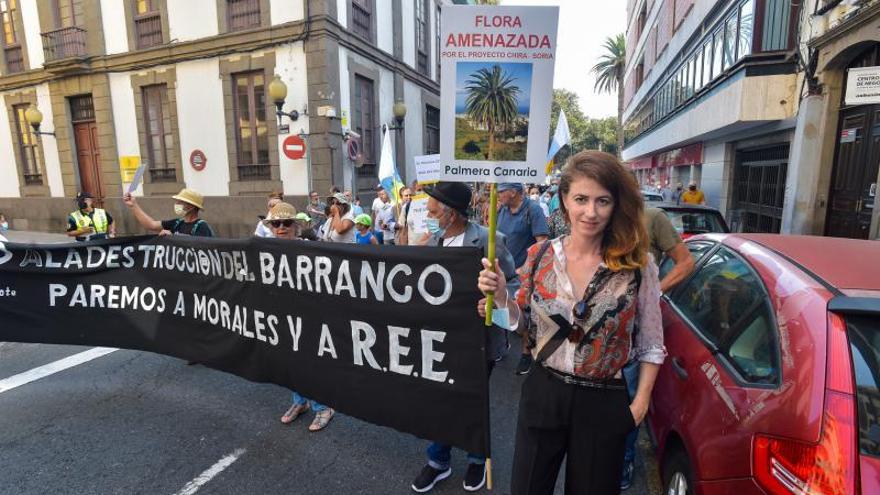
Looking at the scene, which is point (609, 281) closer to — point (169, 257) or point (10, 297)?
point (169, 257)

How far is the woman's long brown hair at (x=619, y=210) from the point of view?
178 cm

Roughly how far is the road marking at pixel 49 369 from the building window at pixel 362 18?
38.0ft

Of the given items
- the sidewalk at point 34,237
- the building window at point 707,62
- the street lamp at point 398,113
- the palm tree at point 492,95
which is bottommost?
the sidewalk at point 34,237

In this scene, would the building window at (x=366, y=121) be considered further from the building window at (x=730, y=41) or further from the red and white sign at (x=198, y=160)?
the building window at (x=730, y=41)

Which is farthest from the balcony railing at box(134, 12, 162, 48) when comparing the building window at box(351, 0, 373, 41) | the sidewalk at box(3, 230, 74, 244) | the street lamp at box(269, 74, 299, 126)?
the sidewalk at box(3, 230, 74, 244)

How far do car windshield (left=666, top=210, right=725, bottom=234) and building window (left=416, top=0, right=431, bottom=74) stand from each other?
14600 mm

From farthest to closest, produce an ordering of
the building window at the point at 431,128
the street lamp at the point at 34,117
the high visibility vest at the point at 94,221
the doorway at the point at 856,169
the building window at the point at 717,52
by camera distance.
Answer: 1. the building window at the point at 431,128
2. the street lamp at the point at 34,117
3. the building window at the point at 717,52
4. the high visibility vest at the point at 94,221
5. the doorway at the point at 856,169

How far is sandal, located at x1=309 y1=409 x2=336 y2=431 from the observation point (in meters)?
3.54

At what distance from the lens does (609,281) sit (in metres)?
1.79

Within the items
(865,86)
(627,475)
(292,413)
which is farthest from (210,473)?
(865,86)

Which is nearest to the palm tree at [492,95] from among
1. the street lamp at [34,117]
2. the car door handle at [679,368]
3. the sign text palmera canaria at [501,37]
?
the sign text palmera canaria at [501,37]

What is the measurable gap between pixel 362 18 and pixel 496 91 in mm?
14481

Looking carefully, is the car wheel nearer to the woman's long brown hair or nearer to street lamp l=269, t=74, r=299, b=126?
the woman's long brown hair

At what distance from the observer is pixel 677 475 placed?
89.0 inches
